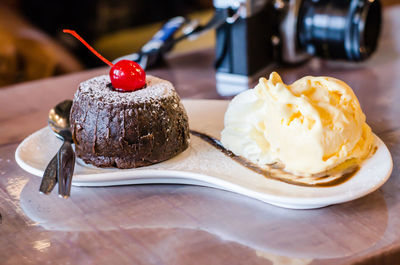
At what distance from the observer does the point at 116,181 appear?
72 cm

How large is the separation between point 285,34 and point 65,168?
76cm

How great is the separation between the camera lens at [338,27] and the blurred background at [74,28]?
0.85m

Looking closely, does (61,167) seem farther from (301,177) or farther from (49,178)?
(301,177)

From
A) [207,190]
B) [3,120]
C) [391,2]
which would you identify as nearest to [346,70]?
[207,190]

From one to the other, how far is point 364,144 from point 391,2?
102 inches

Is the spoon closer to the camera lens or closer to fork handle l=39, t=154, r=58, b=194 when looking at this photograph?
fork handle l=39, t=154, r=58, b=194

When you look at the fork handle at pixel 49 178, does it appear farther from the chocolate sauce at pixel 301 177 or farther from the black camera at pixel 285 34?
the black camera at pixel 285 34

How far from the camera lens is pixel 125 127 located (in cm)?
72

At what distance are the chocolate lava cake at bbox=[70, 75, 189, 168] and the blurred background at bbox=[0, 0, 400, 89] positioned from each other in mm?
1340

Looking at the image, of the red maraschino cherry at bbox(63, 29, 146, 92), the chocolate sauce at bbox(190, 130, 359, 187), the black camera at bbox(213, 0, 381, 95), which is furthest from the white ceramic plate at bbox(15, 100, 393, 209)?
the black camera at bbox(213, 0, 381, 95)

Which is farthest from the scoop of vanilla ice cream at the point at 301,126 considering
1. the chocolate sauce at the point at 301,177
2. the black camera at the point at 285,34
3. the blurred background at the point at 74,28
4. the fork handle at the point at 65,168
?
the blurred background at the point at 74,28

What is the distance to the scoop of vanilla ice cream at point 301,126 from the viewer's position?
672 millimetres

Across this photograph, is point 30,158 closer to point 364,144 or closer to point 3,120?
point 3,120

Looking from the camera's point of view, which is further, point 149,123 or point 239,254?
point 149,123
